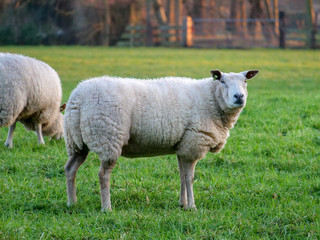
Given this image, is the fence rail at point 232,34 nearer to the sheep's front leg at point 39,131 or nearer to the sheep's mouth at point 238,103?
the sheep's front leg at point 39,131

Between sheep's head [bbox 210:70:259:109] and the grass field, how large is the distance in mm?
996

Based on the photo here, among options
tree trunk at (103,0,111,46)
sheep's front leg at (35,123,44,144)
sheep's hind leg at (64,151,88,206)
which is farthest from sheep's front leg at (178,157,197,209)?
tree trunk at (103,0,111,46)

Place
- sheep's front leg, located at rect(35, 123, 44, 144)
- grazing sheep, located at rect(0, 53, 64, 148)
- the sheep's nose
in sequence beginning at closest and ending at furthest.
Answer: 1. the sheep's nose
2. grazing sheep, located at rect(0, 53, 64, 148)
3. sheep's front leg, located at rect(35, 123, 44, 144)

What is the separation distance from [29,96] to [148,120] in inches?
126

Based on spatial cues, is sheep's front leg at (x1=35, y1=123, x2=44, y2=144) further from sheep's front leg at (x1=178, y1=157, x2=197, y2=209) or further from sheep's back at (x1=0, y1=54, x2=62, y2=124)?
sheep's front leg at (x1=178, y1=157, x2=197, y2=209)

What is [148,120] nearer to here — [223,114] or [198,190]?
[223,114]

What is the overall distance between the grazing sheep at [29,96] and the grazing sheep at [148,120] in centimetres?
249

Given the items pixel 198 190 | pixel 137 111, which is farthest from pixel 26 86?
pixel 198 190

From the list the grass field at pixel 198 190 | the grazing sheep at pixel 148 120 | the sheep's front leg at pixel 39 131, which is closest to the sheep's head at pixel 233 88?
the grazing sheep at pixel 148 120

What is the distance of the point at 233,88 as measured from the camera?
4.98m

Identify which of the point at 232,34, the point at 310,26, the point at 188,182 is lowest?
the point at 188,182

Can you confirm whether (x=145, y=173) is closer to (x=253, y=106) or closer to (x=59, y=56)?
(x=253, y=106)

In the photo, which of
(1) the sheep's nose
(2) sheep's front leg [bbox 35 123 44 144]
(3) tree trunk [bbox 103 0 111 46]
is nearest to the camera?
(1) the sheep's nose

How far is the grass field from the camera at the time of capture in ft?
14.1
